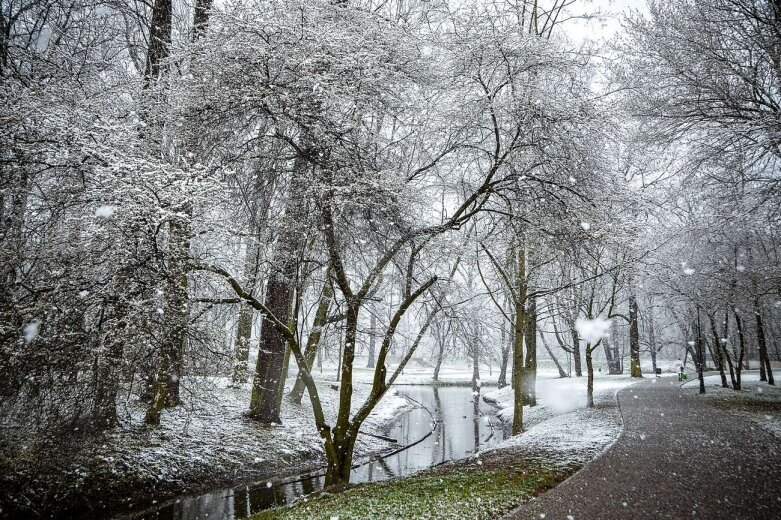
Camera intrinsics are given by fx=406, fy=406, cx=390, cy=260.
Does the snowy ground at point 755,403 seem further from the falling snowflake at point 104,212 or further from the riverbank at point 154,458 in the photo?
the falling snowflake at point 104,212

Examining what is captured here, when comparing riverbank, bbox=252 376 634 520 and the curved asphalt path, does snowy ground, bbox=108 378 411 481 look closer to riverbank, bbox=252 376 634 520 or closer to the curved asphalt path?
riverbank, bbox=252 376 634 520

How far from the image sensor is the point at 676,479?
546 centimetres

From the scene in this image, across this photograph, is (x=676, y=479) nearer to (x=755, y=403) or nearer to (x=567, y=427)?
(x=567, y=427)

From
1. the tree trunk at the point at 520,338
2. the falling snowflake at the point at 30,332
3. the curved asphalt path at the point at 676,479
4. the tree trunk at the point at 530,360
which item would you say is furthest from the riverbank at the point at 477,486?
the tree trunk at the point at 530,360

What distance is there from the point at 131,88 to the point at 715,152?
10430 mm

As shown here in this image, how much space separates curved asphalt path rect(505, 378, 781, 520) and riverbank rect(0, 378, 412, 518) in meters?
4.80

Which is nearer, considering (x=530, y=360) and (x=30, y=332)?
(x=30, y=332)

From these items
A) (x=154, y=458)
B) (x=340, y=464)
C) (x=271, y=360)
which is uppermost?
(x=271, y=360)

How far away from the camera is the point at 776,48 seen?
6703 mm

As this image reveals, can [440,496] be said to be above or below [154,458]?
above

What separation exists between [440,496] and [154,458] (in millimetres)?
5378

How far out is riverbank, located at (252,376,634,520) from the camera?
4371 mm

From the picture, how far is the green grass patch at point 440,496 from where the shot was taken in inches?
170

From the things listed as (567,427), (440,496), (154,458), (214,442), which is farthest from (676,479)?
(154,458)
